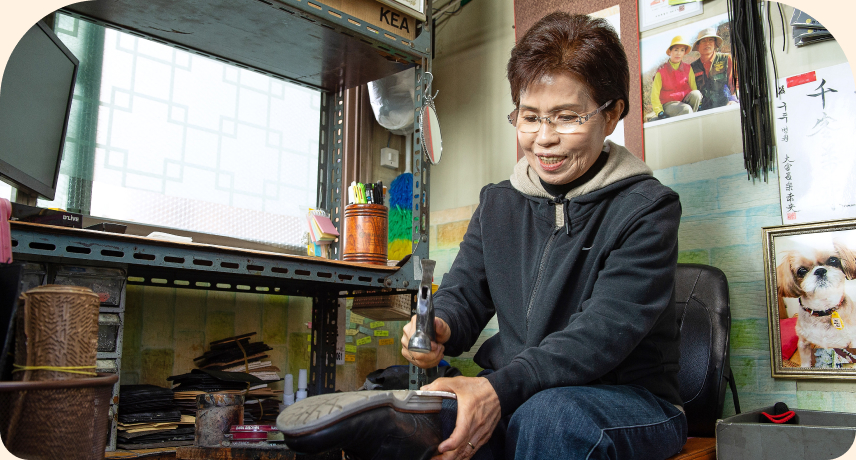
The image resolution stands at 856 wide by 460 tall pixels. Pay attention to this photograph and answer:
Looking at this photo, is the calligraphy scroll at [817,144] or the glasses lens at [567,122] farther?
the calligraphy scroll at [817,144]

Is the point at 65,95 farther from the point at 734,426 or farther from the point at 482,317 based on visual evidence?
the point at 734,426

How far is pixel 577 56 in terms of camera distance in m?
1.24

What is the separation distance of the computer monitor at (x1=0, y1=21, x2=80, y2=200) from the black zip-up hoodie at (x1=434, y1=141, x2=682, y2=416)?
1.04 meters

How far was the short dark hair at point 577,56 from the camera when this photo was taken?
124 cm

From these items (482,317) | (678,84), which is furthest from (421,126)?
(678,84)

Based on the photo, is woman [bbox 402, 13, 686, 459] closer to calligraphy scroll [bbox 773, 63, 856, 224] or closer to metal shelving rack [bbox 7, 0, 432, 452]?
metal shelving rack [bbox 7, 0, 432, 452]

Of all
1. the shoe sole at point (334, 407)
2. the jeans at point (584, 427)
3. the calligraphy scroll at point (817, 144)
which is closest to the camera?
the shoe sole at point (334, 407)

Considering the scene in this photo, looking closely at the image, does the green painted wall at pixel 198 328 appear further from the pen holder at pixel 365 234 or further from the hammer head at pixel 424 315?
the hammer head at pixel 424 315

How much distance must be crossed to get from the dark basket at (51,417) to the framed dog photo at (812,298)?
5.36 ft

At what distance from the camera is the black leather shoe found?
2.44 ft

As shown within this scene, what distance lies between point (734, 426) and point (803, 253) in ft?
2.34

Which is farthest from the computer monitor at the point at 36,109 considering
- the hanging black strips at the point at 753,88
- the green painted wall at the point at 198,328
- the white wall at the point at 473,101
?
the hanging black strips at the point at 753,88

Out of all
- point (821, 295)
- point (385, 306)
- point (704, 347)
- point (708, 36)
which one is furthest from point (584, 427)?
point (708, 36)

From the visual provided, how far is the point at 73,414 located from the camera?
0.98 m
